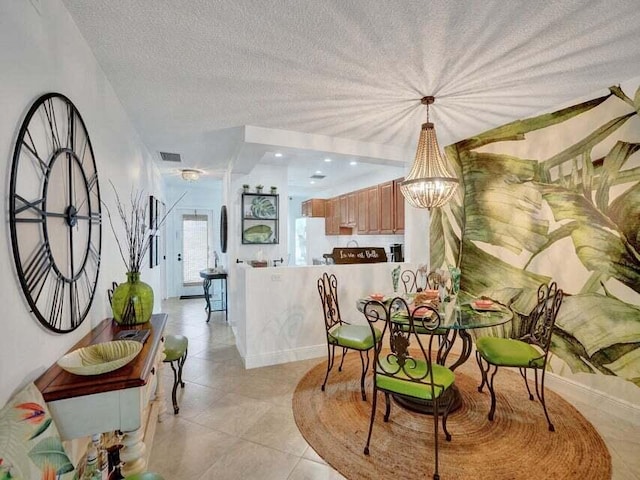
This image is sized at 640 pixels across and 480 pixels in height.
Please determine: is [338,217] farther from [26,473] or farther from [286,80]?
[26,473]

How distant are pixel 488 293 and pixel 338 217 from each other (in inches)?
155

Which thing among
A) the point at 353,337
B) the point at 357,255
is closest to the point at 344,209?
the point at 357,255

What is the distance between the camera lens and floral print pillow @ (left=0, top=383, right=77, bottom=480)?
875mm

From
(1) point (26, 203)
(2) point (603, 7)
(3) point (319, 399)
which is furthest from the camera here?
(3) point (319, 399)

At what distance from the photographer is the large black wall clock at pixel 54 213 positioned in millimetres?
1214

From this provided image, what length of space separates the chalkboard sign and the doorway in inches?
198

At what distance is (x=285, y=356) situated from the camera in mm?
3621

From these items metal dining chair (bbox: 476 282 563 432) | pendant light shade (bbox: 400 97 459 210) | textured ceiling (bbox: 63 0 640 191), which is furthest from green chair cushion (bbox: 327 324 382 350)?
textured ceiling (bbox: 63 0 640 191)

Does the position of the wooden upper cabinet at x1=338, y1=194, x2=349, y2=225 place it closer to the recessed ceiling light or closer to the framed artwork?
the framed artwork

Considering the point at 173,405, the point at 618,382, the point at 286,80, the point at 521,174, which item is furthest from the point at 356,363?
the point at 286,80

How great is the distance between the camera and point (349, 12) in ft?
5.61

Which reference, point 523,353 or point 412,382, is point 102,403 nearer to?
point 412,382

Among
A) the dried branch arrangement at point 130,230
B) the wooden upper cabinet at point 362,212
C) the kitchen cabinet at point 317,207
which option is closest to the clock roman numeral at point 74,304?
the dried branch arrangement at point 130,230

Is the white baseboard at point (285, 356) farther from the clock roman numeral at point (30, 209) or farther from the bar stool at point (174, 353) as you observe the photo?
the clock roman numeral at point (30, 209)
